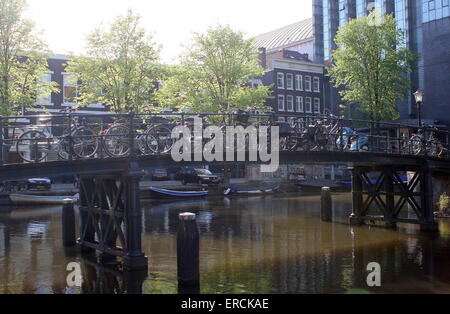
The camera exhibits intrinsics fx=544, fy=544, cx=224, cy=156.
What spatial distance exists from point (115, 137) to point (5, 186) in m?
24.7

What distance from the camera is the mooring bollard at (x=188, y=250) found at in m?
12.6

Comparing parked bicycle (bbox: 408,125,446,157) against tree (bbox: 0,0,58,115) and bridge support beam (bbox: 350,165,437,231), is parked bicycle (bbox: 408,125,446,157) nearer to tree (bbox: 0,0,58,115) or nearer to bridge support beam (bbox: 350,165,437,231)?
bridge support beam (bbox: 350,165,437,231)

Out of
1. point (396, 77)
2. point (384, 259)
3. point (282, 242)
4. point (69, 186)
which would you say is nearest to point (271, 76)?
point (396, 77)

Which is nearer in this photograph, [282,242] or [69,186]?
[282,242]

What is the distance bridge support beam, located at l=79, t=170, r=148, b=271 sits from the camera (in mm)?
14258

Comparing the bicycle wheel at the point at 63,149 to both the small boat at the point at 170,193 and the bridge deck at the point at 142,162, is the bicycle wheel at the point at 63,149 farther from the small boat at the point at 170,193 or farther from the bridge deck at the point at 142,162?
the small boat at the point at 170,193

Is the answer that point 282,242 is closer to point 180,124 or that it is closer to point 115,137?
point 180,124

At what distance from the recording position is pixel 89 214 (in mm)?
16875

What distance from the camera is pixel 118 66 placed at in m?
35.5

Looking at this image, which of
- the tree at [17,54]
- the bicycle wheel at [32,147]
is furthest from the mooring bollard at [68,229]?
the tree at [17,54]

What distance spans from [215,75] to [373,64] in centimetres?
1163

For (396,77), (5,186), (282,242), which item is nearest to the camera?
(282,242)
